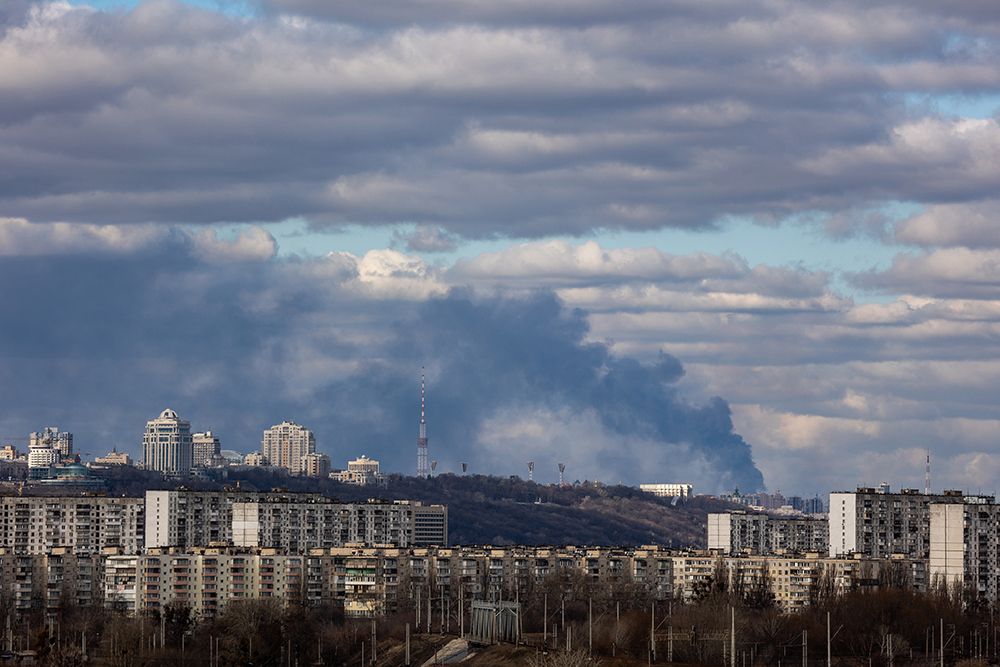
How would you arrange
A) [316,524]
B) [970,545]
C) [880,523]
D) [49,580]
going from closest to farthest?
1. [49,580]
2. [970,545]
3. [880,523]
4. [316,524]

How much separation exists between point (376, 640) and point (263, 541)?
46.1 metres

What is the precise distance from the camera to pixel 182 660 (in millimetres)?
95938

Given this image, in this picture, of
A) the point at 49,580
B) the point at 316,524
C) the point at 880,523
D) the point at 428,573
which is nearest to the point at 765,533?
the point at 880,523

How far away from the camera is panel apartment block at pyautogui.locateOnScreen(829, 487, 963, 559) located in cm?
14238

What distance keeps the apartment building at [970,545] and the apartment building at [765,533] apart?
3640 cm

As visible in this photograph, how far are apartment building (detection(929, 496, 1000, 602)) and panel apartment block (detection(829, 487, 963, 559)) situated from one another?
10520 millimetres

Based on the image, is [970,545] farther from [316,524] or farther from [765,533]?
[316,524]

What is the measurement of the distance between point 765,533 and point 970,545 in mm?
43948

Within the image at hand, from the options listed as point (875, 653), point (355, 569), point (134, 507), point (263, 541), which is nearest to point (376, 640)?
point (355, 569)

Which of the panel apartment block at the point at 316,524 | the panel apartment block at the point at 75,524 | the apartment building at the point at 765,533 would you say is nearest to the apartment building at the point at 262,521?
the panel apartment block at the point at 316,524

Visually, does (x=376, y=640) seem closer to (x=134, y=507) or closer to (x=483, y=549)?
(x=483, y=549)

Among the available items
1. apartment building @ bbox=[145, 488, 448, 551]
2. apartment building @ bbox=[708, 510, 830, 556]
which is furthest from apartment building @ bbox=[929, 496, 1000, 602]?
apartment building @ bbox=[145, 488, 448, 551]

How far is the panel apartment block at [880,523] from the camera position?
142375 millimetres

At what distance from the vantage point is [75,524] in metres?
153
